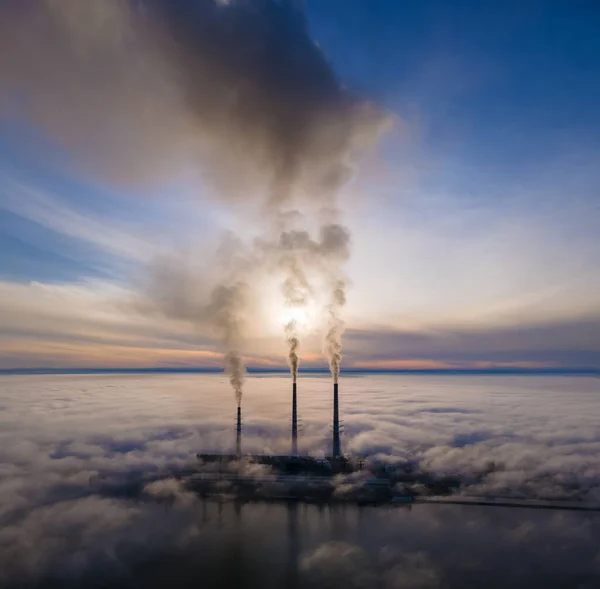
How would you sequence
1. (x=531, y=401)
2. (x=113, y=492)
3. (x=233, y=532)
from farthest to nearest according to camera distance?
(x=531, y=401) → (x=113, y=492) → (x=233, y=532)

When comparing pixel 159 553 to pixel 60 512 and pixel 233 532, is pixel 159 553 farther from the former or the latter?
pixel 60 512

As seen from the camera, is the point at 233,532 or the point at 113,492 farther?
the point at 113,492

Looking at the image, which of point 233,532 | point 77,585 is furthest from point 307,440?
point 77,585

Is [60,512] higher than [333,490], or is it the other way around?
[333,490]

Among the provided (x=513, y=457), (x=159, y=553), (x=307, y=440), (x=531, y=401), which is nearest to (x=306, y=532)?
(x=159, y=553)

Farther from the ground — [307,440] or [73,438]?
[307,440]

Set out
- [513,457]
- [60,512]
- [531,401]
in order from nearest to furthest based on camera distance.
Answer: [60,512] < [513,457] < [531,401]

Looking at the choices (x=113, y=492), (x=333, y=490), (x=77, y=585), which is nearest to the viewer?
(x=77, y=585)

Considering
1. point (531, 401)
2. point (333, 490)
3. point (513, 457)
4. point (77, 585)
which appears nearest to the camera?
point (77, 585)

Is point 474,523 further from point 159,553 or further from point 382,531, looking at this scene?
point 159,553
